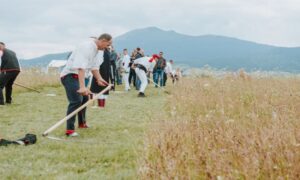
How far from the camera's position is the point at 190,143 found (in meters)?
5.21

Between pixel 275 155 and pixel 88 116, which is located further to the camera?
pixel 88 116

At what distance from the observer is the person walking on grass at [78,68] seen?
8.16m

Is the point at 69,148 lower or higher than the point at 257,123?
lower

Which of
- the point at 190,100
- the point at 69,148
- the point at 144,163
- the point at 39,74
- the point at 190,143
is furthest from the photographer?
the point at 39,74

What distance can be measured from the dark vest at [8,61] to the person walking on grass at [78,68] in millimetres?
6716

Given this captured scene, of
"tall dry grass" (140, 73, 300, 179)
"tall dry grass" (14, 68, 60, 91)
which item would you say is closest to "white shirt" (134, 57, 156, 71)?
"tall dry grass" (14, 68, 60, 91)

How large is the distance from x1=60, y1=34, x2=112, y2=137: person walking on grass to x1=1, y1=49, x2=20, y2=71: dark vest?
6.72 metres

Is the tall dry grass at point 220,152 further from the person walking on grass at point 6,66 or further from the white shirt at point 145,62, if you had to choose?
the white shirt at point 145,62

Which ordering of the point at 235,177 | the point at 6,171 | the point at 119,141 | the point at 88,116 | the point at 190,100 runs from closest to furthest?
the point at 235,177
the point at 6,171
the point at 119,141
the point at 190,100
the point at 88,116

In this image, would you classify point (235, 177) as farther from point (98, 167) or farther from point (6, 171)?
point (6, 171)

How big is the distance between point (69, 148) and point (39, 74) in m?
21.1

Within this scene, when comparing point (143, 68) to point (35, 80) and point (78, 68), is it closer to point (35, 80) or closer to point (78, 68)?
point (35, 80)

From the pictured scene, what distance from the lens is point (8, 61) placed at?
1474 cm

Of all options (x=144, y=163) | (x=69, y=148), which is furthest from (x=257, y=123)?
(x=69, y=148)
